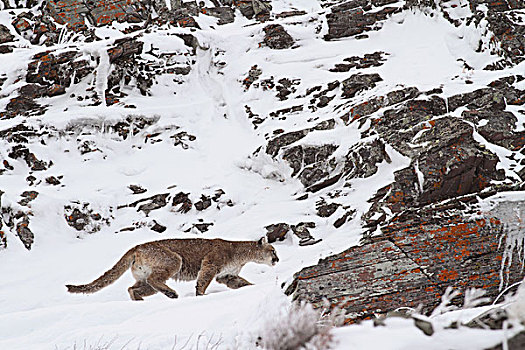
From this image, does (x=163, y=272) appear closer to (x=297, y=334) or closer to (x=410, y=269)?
(x=410, y=269)

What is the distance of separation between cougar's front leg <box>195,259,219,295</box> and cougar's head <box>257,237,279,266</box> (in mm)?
1070

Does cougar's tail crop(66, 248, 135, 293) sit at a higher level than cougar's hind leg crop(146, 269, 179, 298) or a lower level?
higher

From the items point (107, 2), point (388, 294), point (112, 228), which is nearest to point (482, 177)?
point (388, 294)

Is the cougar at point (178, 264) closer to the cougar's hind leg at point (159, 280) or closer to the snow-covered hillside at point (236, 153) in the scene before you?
the cougar's hind leg at point (159, 280)

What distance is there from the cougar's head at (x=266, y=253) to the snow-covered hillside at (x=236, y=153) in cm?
33

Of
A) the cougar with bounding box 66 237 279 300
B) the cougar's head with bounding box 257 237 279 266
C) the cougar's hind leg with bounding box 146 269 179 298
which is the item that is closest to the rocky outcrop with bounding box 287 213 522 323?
the cougar with bounding box 66 237 279 300

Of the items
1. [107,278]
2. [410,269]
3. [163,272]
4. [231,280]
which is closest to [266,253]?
A: [231,280]

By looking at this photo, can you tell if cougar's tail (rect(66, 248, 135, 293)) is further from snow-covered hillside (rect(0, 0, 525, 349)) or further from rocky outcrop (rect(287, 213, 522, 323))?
rocky outcrop (rect(287, 213, 522, 323))

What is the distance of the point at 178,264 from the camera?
6875 mm

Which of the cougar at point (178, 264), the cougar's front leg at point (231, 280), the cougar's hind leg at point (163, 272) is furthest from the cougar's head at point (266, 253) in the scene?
the cougar's hind leg at point (163, 272)

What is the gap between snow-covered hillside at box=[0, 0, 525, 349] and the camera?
16.3 feet

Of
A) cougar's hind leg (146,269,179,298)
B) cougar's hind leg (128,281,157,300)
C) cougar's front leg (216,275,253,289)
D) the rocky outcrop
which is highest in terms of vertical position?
the rocky outcrop

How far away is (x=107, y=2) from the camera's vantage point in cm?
2059

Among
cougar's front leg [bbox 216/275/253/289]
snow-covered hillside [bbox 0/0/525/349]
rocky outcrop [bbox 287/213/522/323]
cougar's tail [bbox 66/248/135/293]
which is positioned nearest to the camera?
rocky outcrop [bbox 287/213/522/323]
